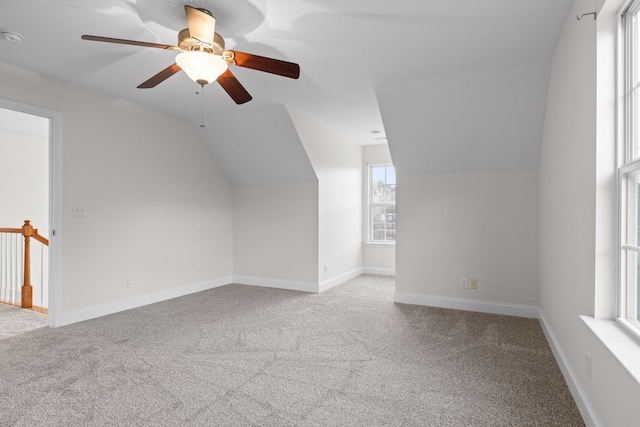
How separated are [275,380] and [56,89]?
340 centimetres

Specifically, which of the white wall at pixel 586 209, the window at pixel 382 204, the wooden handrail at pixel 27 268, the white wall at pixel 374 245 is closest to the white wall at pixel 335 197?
the white wall at pixel 374 245

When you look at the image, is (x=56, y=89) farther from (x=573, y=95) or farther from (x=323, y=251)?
(x=573, y=95)

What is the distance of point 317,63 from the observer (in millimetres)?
3045

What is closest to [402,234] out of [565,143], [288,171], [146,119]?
[288,171]

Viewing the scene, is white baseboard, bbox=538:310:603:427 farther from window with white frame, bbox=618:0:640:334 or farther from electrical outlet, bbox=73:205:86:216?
electrical outlet, bbox=73:205:86:216

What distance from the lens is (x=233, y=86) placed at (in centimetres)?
249

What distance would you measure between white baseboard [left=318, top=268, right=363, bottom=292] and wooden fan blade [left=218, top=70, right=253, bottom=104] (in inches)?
121

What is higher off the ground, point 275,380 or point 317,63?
point 317,63

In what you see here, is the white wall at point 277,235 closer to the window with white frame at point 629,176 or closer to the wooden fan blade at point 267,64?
the wooden fan blade at point 267,64

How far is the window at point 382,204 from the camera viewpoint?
647cm

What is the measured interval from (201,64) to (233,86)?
0.45 m

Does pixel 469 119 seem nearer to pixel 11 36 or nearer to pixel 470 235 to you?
pixel 470 235

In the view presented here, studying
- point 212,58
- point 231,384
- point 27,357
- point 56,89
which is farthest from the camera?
point 56,89

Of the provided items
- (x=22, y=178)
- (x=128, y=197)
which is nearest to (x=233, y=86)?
(x=128, y=197)
